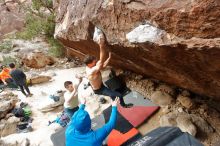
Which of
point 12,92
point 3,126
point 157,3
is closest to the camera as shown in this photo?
point 157,3

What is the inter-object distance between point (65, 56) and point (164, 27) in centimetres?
1036

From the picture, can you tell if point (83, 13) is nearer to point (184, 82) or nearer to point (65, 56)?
point (184, 82)

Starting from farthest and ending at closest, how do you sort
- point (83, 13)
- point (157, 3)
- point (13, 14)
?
point (13, 14), point (83, 13), point (157, 3)

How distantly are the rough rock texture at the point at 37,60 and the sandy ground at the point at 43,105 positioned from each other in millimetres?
2092

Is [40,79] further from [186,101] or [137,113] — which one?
[186,101]

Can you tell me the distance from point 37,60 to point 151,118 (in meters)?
8.20

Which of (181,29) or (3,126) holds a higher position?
(181,29)

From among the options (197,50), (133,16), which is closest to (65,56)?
(133,16)

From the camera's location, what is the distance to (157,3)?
13.8ft

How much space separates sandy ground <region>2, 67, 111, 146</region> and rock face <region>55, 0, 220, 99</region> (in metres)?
2.36

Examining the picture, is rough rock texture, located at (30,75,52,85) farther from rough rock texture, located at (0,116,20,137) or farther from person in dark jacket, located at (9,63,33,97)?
rough rock texture, located at (0,116,20,137)

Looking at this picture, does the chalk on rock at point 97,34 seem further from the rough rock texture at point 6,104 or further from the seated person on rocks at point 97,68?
the rough rock texture at point 6,104

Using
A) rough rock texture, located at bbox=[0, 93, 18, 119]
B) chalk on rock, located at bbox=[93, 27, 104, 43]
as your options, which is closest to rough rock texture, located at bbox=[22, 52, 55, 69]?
rough rock texture, located at bbox=[0, 93, 18, 119]

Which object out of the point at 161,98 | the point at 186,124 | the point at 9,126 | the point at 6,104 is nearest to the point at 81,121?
the point at 186,124
